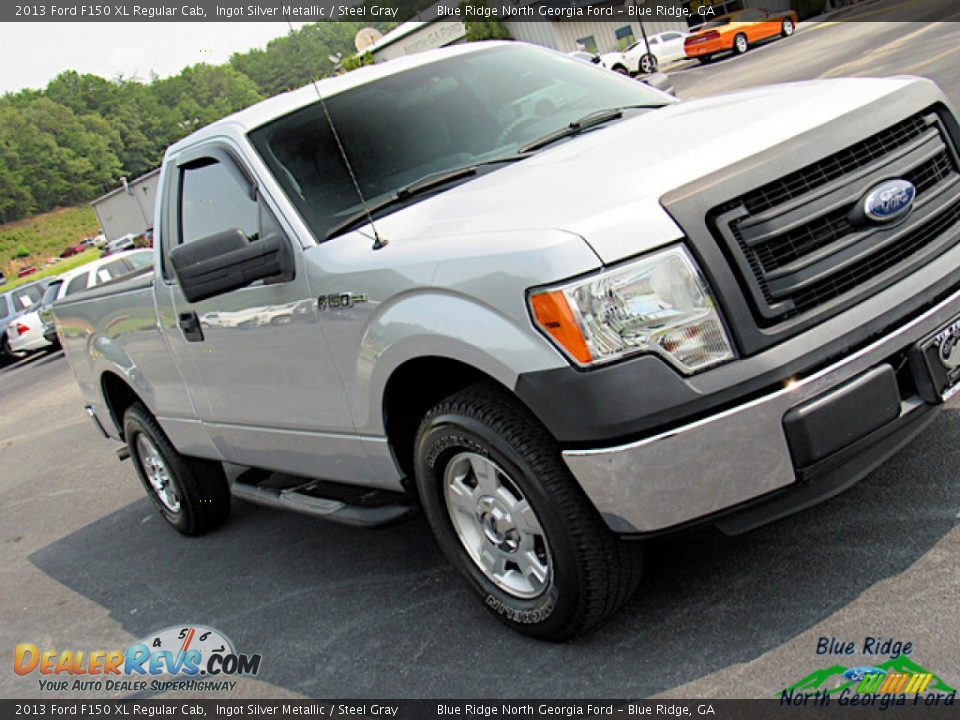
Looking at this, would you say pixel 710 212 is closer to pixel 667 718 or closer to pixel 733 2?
pixel 667 718

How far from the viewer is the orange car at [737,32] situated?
40500mm

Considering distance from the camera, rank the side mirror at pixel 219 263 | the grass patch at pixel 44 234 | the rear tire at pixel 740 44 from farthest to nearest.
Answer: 1. the grass patch at pixel 44 234
2. the rear tire at pixel 740 44
3. the side mirror at pixel 219 263

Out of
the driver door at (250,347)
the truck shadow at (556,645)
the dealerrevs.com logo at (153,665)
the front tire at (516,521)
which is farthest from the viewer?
the dealerrevs.com logo at (153,665)

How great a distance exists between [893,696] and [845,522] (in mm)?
1107

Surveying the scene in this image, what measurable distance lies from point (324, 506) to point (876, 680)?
2.37 meters

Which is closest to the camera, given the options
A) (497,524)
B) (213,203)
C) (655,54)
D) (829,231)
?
(829,231)

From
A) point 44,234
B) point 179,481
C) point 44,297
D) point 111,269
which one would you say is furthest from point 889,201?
point 44,234

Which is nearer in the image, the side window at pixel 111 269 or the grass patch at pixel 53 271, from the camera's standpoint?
the side window at pixel 111 269

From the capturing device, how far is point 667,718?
10.3ft

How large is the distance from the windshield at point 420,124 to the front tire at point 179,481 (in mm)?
2193

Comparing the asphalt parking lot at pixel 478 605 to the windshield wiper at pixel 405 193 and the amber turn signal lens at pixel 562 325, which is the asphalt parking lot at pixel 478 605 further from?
the windshield wiper at pixel 405 193

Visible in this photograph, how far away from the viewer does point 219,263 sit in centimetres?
409

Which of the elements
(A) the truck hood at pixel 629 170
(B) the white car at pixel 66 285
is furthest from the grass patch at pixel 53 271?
(A) the truck hood at pixel 629 170

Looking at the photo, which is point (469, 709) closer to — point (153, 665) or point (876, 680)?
point (876, 680)
